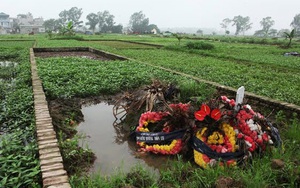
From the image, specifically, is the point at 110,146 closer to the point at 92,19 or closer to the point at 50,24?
the point at 50,24

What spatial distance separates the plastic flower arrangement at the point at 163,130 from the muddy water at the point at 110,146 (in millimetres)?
132

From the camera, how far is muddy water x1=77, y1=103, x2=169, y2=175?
338 centimetres

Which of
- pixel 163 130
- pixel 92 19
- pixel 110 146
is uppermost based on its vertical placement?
pixel 92 19

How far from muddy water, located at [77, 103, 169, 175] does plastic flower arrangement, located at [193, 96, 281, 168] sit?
0.57 m

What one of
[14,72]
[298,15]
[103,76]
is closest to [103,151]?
[103,76]

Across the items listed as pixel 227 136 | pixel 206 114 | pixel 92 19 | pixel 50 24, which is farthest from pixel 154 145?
pixel 92 19

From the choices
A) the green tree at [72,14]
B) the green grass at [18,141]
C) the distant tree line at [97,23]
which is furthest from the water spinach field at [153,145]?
the green tree at [72,14]

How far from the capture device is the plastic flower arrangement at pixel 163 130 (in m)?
3.62

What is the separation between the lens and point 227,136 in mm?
3354

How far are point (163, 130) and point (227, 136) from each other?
0.92 m

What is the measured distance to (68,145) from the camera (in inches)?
137

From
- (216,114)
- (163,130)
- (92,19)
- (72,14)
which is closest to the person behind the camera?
(216,114)

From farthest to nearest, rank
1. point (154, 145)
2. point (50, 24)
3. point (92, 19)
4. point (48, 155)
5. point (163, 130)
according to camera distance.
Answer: point (92, 19) → point (50, 24) → point (163, 130) → point (154, 145) → point (48, 155)

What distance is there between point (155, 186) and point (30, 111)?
303 cm
